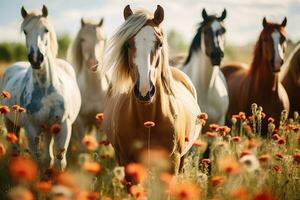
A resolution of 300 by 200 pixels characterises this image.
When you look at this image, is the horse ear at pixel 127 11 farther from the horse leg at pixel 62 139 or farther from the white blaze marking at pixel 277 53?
the white blaze marking at pixel 277 53

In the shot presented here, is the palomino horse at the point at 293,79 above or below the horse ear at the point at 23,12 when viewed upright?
below

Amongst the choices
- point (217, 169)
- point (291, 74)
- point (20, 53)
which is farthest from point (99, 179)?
point (20, 53)

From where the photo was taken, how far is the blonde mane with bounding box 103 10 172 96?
3.95 m

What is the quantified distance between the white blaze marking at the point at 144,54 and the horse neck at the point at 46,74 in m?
2.02

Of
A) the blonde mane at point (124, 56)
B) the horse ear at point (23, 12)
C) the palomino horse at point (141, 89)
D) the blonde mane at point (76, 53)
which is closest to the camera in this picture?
the palomino horse at point (141, 89)

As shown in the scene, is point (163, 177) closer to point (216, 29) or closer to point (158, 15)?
point (158, 15)

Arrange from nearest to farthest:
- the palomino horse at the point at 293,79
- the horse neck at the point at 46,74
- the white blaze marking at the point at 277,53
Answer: the horse neck at the point at 46,74 < the white blaze marking at the point at 277,53 < the palomino horse at the point at 293,79

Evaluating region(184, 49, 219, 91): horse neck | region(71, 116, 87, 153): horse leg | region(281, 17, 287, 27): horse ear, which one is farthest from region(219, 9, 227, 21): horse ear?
region(71, 116, 87, 153): horse leg

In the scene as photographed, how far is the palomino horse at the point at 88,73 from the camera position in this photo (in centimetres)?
743

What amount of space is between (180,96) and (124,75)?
0.75 metres

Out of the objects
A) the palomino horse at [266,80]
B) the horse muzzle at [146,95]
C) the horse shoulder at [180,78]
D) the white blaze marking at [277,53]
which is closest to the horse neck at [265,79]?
the palomino horse at [266,80]

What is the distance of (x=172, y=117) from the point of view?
4141 millimetres

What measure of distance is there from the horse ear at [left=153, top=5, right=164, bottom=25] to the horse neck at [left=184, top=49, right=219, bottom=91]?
3.29 meters

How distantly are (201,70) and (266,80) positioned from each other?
3.45ft
